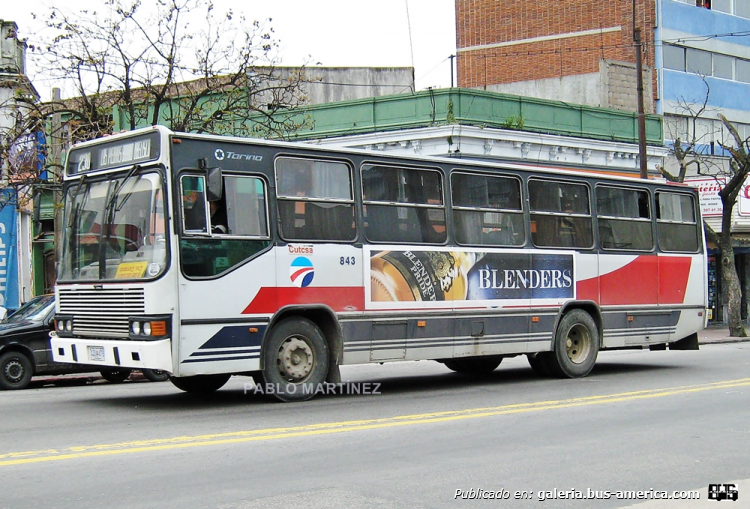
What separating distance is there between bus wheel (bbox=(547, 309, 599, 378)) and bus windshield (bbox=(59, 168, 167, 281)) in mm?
6927

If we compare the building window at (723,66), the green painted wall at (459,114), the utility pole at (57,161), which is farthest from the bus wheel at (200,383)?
the building window at (723,66)

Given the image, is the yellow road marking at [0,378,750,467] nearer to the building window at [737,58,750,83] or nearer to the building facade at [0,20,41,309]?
the building facade at [0,20,41,309]

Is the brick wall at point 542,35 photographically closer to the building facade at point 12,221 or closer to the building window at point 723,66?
the building window at point 723,66

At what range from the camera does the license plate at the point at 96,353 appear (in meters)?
10.6

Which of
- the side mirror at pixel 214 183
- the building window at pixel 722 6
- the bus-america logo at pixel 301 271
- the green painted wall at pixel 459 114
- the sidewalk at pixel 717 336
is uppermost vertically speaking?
the building window at pixel 722 6

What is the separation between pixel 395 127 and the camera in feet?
90.3

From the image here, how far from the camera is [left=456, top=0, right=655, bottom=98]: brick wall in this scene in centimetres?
3794

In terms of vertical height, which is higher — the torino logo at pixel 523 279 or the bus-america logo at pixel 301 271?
the bus-america logo at pixel 301 271

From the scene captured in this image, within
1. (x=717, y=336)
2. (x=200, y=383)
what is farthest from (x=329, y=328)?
(x=717, y=336)

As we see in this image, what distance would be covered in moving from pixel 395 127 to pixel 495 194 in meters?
14.0

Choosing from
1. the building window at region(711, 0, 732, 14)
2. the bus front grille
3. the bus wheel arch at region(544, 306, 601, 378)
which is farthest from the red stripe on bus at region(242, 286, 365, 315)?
the building window at region(711, 0, 732, 14)

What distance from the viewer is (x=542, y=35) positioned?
4031 cm

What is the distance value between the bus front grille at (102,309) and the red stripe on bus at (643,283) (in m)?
7.47

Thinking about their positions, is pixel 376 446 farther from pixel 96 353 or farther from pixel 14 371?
pixel 14 371
